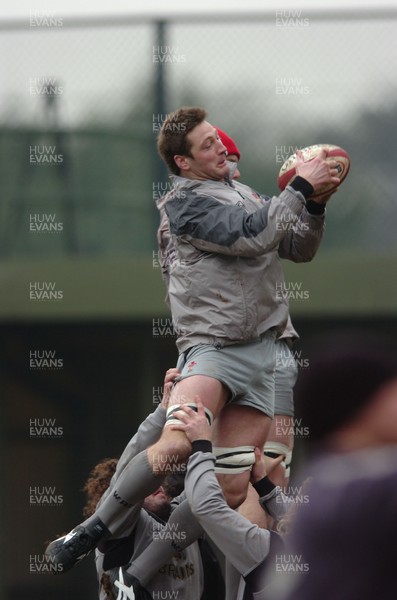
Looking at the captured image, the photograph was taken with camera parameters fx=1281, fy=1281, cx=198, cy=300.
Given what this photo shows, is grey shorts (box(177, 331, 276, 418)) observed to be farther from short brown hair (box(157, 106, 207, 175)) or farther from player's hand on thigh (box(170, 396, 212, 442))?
short brown hair (box(157, 106, 207, 175))

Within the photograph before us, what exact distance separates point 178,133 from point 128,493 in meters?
1.38

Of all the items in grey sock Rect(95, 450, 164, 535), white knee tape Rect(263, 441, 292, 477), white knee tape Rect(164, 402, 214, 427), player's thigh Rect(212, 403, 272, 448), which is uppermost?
white knee tape Rect(164, 402, 214, 427)

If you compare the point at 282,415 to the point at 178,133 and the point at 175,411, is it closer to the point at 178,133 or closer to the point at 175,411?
the point at 175,411

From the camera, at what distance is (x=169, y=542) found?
16.1ft

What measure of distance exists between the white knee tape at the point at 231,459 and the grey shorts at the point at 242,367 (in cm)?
18

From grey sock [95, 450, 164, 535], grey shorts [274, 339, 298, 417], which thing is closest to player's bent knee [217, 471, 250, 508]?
grey sock [95, 450, 164, 535]

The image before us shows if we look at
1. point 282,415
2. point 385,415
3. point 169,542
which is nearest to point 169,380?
point 169,542

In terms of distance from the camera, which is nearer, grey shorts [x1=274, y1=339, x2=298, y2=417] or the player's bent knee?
the player's bent knee

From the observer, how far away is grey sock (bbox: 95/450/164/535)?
15.4 feet

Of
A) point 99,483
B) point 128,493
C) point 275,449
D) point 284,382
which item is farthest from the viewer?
point 284,382

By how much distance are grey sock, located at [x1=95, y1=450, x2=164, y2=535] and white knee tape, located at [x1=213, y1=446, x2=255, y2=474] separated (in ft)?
0.77

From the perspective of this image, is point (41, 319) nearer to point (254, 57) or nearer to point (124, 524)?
point (254, 57)

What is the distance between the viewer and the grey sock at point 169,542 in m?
4.92

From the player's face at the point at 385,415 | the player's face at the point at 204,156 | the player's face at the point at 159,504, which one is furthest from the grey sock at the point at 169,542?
the player's face at the point at 385,415
